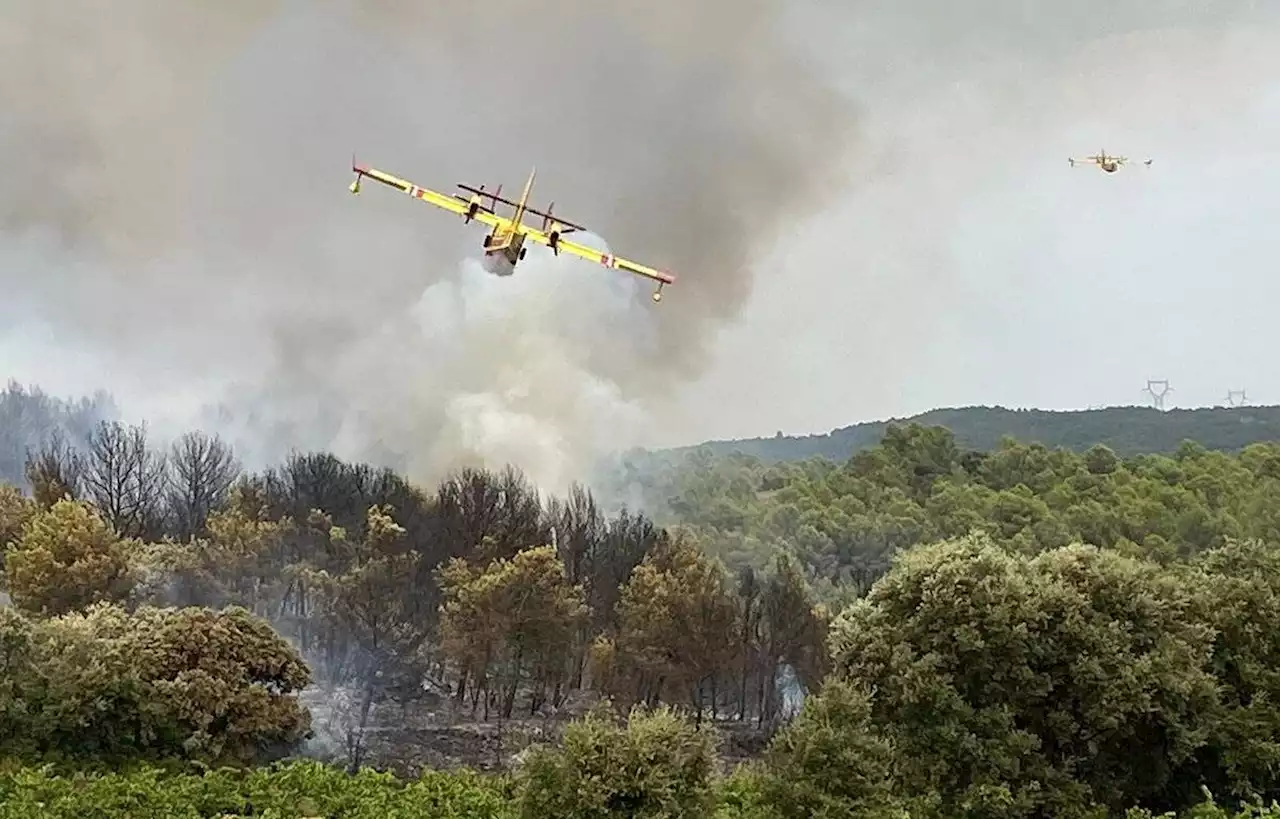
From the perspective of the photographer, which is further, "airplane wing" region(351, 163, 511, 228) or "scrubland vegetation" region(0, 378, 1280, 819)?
"airplane wing" region(351, 163, 511, 228)

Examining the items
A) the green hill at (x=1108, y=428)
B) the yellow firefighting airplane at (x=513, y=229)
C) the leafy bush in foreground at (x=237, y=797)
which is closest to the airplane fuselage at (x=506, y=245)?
the yellow firefighting airplane at (x=513, y=229)

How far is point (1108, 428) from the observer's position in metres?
80.0

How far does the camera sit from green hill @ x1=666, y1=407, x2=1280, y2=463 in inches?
2793

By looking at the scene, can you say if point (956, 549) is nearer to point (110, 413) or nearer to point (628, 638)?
point (628, 638)

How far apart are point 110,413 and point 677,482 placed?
70.0 feet

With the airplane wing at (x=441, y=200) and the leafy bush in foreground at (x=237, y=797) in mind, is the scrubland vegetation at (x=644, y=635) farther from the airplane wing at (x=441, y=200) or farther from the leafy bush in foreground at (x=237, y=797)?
the airplane wing at (x=441, y=200)

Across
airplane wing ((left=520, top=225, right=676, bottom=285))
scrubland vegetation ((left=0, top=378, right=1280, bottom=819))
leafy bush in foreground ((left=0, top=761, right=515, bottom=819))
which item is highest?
airplane wing ((left=520, top=225, right=676, bottom=285))

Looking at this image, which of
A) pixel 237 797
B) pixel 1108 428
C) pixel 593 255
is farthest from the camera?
pixel 1108 428

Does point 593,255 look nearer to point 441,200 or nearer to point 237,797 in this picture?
point 441,200

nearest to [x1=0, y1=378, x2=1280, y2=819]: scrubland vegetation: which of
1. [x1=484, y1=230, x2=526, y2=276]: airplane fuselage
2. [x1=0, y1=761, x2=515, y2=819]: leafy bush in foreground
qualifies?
[x1=0, y1=761, x2=515, y2=819]: leafy bush in foreground

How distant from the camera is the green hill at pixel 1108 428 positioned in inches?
2793

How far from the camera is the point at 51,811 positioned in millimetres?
17812

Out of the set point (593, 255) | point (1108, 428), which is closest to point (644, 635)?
point (593, 255)

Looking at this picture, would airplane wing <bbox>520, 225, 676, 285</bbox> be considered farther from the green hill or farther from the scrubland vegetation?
the green hill
